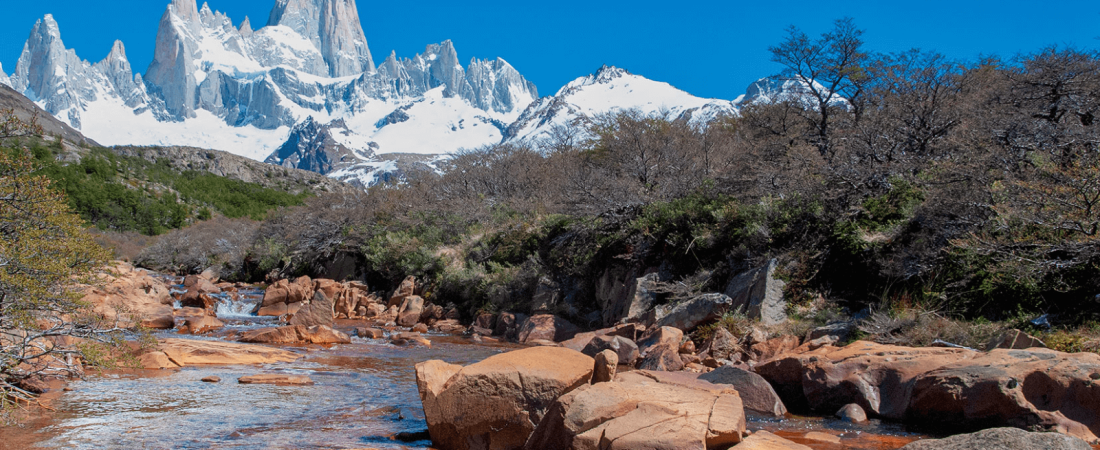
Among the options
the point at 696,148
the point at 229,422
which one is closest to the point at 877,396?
the point at 229,422

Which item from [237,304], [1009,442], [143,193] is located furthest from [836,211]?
[143,193]

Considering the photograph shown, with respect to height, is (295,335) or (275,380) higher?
(295,335)

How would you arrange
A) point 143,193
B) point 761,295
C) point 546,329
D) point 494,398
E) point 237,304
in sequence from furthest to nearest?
point 143,193
point 237,304
point 546,329
point 761,295
point 494,398

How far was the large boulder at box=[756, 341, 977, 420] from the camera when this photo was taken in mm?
6555

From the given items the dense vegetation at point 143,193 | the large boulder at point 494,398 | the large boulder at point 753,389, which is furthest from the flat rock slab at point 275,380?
the dense vegetation at point 143,193

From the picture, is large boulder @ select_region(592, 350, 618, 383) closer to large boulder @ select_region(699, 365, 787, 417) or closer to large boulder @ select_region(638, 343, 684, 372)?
large boulder @ select_region(699, 365, 787, 417)

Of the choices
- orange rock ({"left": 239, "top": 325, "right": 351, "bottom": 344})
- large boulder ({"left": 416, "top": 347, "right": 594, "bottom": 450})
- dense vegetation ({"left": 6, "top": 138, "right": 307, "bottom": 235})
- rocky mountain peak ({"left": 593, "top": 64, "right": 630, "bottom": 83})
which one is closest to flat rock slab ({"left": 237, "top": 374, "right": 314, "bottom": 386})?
large boulder ({"left": 416, "top": 347, "right": 594, "bottom": 450})

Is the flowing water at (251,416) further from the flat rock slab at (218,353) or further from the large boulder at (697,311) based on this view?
the large boulder at (697,311)

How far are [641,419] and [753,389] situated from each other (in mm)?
2741

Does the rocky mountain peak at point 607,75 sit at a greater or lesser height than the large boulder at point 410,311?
greater

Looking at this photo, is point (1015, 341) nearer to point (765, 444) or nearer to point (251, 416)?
point (765, 444)

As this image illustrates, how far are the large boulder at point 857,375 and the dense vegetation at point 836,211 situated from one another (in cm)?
210

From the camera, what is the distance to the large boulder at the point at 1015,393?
5438 millimetres

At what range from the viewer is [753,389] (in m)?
7.14
